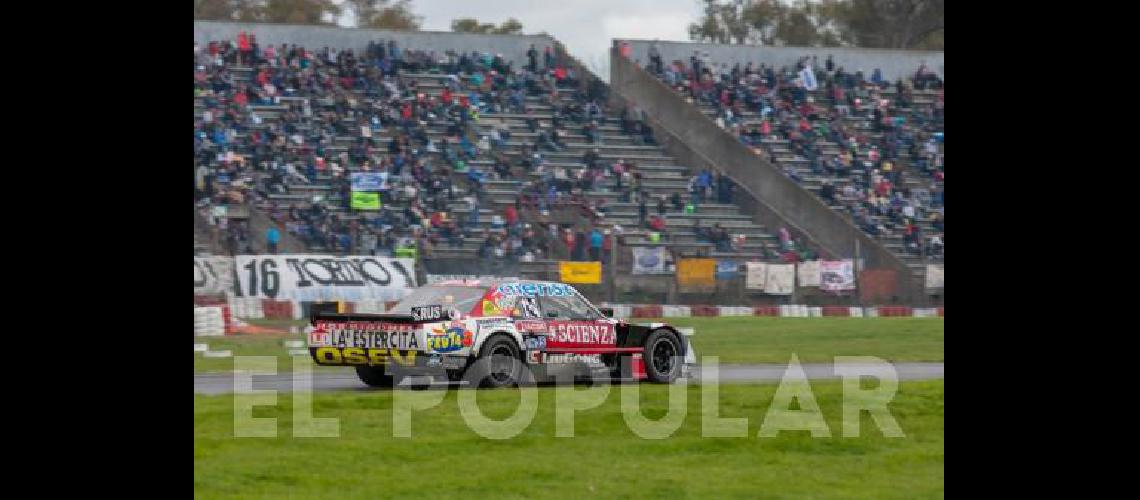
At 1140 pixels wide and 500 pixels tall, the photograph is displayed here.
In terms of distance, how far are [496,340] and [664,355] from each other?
2.20m

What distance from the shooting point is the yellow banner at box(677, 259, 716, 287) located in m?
38.8

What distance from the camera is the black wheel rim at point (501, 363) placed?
1739 cm

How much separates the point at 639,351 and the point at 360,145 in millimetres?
23973

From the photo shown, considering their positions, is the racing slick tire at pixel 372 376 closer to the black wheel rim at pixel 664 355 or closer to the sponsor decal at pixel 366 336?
the sponsor decal at pixel 366 336

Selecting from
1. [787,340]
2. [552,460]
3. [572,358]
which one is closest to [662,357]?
[572,358]

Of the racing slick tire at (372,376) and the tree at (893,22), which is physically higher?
the tree at (893,22)

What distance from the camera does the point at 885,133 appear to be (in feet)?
159

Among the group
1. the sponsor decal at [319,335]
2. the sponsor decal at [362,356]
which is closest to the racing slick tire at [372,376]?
the sponsor decal at [362,356]

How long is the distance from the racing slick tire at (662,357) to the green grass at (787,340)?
5226mm

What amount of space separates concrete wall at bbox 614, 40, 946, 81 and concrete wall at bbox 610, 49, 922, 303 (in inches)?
77.6
